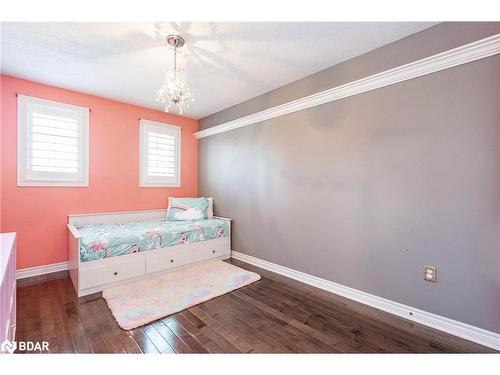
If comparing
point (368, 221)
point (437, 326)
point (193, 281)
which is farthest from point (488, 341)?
point (193, 281)

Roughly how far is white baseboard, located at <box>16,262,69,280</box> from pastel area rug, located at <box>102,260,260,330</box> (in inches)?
41.9

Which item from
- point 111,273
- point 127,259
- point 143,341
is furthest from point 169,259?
point 143,341

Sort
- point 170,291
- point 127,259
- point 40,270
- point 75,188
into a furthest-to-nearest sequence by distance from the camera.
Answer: point 75,188 → point 40,270 → point 127,259 → point 170,291

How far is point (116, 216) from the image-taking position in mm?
3420

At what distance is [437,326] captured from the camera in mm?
1805

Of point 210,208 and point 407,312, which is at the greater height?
point 210,208

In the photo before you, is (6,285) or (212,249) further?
(212,249)

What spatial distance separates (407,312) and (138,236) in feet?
9.03

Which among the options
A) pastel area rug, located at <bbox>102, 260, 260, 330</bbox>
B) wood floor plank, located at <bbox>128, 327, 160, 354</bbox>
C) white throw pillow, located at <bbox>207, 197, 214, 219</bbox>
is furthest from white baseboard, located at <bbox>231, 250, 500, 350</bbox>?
wood floor plank, located at <bbox>128, 327, 160, 354</bbox>

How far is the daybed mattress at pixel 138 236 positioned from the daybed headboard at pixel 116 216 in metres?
0.12

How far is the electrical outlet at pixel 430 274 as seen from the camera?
1.84m

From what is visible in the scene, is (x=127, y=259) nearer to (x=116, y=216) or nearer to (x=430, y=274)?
(x=116, y=216)

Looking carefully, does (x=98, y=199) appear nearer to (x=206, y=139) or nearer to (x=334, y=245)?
(x=206, y=139)

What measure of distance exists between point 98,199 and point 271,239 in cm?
249
